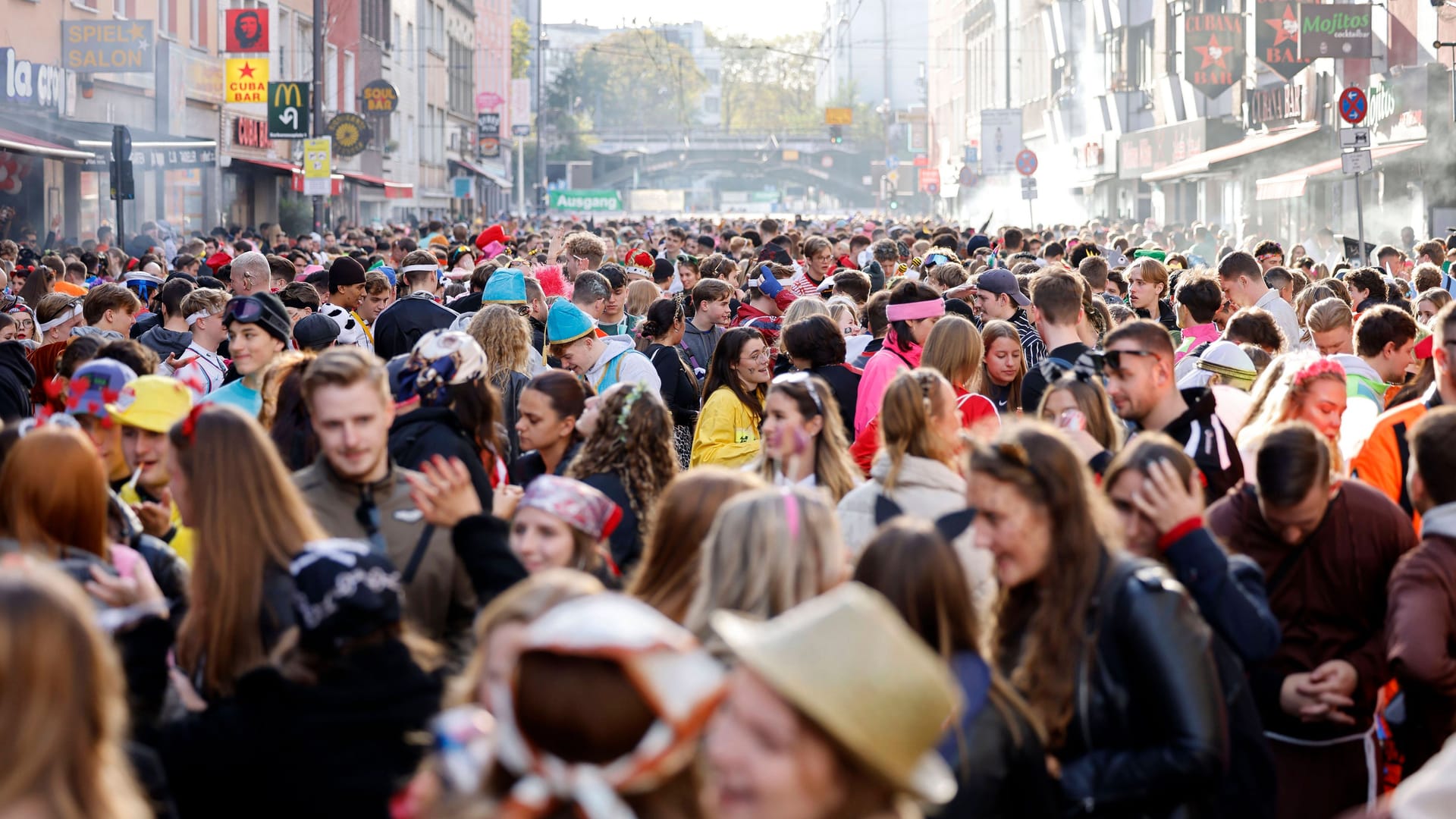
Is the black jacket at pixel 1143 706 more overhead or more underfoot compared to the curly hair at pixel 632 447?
more underfoot

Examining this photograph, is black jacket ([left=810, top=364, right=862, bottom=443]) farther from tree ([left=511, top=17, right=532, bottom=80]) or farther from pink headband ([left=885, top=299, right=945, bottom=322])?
tree ([left=511, top=17, right=532, bottom=80])

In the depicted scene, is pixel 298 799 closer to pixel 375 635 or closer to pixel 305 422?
pixel 375 635

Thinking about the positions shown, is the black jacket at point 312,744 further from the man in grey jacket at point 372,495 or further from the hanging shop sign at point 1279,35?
the hanging shop sign at point 1279,35

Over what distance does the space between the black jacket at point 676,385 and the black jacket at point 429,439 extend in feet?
11.1

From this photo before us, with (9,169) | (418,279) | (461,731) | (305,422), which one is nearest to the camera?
(461,731)

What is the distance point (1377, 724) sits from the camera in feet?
15.8

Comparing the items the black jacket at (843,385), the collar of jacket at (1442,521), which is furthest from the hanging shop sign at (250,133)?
the collar of jacket at (1442,521)

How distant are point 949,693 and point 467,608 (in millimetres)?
2498

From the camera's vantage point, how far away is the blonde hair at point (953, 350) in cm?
741

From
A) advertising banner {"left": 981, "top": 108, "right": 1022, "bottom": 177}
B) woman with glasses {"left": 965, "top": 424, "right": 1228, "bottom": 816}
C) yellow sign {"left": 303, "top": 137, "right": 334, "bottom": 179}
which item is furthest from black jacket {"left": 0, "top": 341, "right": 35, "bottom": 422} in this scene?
advertising banner {"left": 981, "top": 108, "right": 1022, "bottom": 177}

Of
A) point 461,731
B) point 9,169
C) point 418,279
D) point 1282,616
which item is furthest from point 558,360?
point 9,169

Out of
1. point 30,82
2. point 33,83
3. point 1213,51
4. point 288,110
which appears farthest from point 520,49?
point 30,82

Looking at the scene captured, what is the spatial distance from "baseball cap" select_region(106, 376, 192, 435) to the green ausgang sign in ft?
275

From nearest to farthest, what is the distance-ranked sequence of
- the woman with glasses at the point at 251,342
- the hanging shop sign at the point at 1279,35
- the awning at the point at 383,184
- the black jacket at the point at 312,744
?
the black jacket at the point at 312,744 → the woman with glasses at the point at 251,342 → the hanging shop sign at the point at 1279,35 → the awning at the point at 383,184
